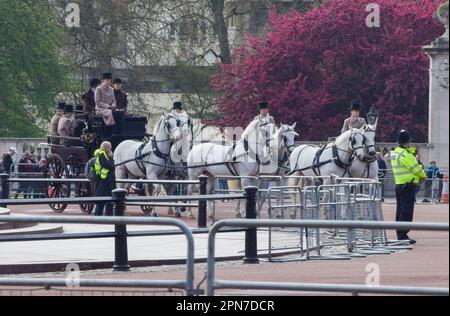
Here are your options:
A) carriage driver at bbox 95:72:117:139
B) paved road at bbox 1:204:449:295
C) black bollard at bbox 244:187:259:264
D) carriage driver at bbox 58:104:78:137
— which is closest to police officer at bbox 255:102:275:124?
carriage driver at bbox 95:72:117:139

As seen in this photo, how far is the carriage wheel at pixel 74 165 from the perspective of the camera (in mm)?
31812

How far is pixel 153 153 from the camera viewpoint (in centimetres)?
3083

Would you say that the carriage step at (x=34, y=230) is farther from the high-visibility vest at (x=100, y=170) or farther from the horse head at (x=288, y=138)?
the horse head at (x=288, y=138)

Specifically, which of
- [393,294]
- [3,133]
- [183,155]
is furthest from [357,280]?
[3,133]

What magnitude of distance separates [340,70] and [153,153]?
26.5m

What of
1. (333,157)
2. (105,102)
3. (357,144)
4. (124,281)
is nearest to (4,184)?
(105,102)

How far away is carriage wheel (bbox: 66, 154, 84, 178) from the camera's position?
31.8 metres

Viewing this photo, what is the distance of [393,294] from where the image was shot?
11422mm

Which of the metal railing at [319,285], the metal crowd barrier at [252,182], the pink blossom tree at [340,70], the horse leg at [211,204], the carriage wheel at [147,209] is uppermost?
the pink blossom tree at [340,70]

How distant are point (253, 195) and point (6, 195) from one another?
789 cm

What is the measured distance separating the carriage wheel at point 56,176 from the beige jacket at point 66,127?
832 mm

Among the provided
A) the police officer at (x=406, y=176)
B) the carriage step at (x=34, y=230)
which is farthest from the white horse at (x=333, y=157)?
the carriage step at (x=34, y=230)

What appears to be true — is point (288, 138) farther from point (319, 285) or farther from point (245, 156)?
point (319, 285)
